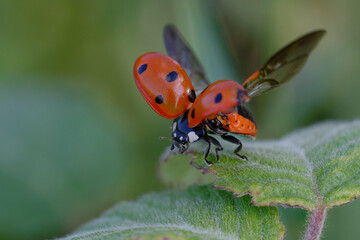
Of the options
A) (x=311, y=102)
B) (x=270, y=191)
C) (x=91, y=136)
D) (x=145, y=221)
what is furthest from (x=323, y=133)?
(x=91, y=136)

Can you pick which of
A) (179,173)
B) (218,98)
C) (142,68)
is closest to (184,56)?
(142,68)

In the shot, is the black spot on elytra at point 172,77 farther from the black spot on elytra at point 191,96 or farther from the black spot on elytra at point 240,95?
the black spot on elytra at point 240,95

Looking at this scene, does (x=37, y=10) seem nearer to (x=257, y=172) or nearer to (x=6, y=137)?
(x=6, y=137)

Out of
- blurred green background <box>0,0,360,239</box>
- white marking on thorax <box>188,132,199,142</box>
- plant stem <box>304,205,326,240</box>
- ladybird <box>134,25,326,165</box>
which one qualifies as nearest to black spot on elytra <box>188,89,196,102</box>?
ladybird <box>134,25,326,165</box>

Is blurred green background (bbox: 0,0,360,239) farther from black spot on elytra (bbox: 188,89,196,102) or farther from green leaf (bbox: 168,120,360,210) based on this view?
black spot on elytra (bbox: 188,89,196,102)

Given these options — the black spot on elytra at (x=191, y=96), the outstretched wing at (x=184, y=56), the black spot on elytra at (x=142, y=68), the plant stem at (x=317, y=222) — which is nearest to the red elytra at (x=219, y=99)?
the black spot on elytra at (x=191, y=96)

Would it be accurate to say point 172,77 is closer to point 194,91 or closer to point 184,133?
point 194,91
